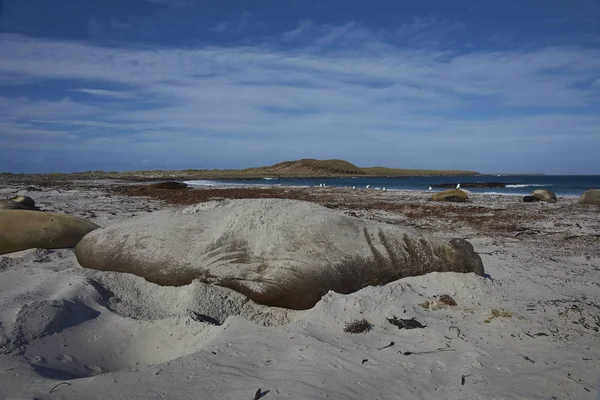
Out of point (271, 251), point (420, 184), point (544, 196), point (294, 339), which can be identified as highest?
point (271, 251)

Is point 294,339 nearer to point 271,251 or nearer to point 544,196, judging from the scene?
point 271,251

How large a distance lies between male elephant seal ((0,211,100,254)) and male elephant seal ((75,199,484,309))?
107cm

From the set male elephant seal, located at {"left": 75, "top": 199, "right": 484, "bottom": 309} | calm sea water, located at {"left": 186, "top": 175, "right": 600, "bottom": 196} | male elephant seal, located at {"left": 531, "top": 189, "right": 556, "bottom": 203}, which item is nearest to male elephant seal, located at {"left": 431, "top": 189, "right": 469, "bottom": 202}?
male elephant seal, located at {"left": 531, "top": 189, "right": 556, "bottom": 203}

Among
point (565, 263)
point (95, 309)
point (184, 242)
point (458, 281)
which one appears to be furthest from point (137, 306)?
point (565, 263)

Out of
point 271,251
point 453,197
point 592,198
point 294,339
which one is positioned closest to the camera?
point 294,339

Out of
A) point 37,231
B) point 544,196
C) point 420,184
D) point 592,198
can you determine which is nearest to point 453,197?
point 544,196

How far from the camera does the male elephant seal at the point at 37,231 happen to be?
6.30 m

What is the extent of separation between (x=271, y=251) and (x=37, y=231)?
4.32 m

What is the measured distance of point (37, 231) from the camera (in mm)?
6500

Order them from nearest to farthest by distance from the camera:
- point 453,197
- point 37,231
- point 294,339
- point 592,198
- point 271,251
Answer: point 294,339 < point 271,251 < point 37,231 < point 592,198 < point 453,197

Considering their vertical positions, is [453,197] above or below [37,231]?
below

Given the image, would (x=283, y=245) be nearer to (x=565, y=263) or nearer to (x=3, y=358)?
(x=3, y=358)

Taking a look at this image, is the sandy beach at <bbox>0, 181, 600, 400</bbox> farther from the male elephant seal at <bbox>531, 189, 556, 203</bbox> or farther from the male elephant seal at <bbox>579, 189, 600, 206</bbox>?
the male elephant seal at <bbox>531, 189, 556, 203</bbox>

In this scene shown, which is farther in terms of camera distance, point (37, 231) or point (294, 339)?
point (37, 231)
